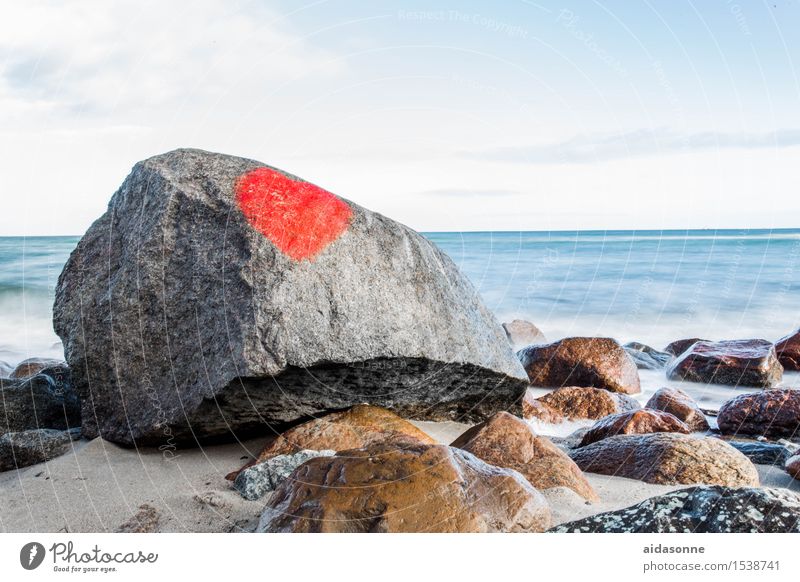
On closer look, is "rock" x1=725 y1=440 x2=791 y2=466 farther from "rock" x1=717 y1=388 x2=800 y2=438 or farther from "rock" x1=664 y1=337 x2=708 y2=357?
"rock" x1=664 y1=337 x2=708 y2=357

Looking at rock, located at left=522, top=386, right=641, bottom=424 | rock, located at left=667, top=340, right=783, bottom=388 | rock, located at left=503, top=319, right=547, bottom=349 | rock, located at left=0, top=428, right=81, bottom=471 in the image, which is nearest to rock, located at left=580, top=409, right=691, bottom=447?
rock, located at left=522, top=386, right=641, bottom=424

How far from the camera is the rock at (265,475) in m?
3.47

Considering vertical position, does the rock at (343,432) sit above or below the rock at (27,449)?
above

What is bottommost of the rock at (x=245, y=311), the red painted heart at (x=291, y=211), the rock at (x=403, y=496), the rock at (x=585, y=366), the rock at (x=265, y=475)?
the rock at (x=585, y=366)

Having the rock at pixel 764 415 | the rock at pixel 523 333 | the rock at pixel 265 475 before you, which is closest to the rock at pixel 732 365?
the rock at pixel 764 415

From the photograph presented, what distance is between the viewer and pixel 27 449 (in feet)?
13.5

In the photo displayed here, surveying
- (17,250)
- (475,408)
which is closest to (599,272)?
(475,408)

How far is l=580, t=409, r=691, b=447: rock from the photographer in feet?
16.1

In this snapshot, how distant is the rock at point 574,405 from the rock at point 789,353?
3164mm

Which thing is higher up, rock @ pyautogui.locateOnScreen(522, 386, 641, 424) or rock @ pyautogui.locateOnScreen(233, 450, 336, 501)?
rock @ pyautogui.locateOnScreen(233, 450, 336, 501)

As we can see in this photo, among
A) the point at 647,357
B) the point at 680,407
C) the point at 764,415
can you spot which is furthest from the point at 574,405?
the point at 647,357

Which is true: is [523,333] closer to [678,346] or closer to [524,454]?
[678,346]
